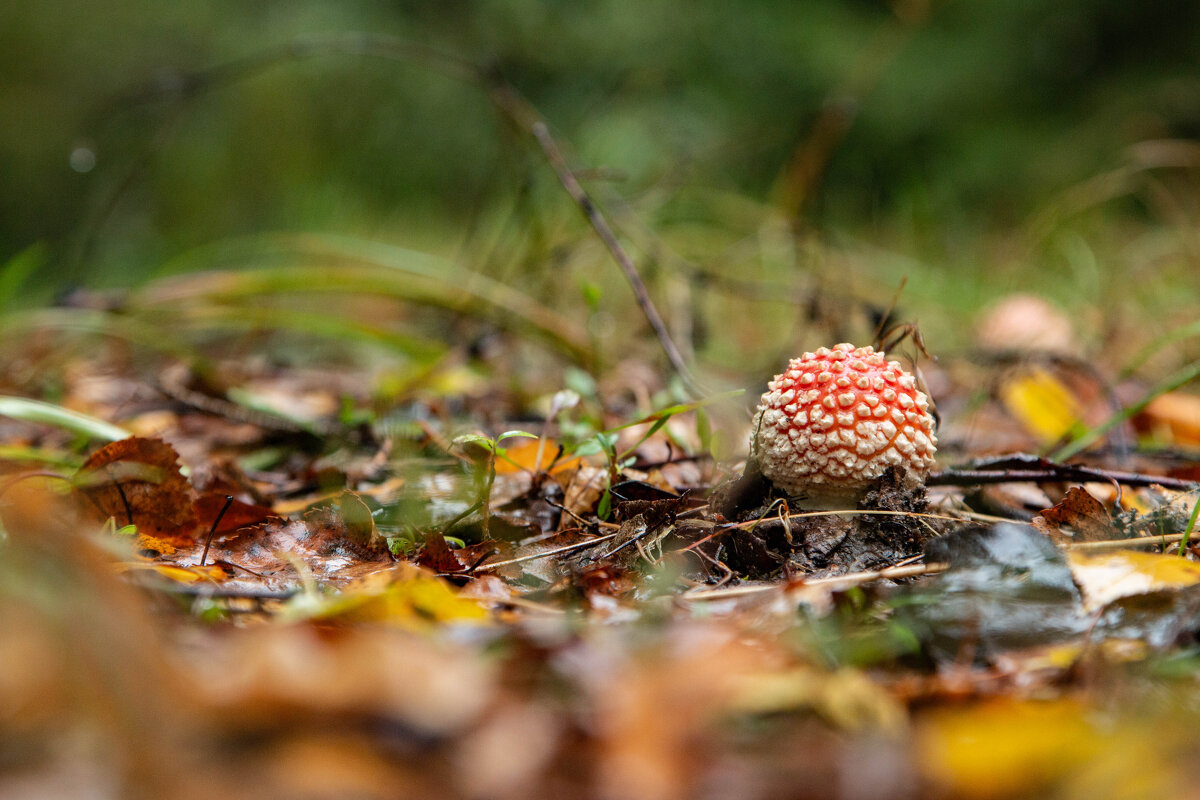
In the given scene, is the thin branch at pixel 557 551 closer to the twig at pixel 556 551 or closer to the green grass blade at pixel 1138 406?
the twig at pixel 556 551

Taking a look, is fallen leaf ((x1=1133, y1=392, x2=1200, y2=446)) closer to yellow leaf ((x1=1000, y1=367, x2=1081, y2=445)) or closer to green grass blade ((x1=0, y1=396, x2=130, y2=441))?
yellow leaf ((x1=1000, y1=367, x2=1081, y2=445))

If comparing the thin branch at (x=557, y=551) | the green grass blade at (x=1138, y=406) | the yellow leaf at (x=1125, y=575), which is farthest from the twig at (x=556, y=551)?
the green grass blade at (x=1138, y=406)

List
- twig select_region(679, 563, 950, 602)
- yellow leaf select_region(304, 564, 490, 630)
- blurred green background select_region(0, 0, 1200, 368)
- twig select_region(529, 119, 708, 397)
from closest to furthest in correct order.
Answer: yellow leaf select_region(304, 564, 490, 630)
twig select_region(679, 563, 950, 602)
twig select_region(529, 119, 708, 397)
blurred green background select_region(0, 0, 1200, 368)

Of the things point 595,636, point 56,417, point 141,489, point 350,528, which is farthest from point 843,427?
point 56,417

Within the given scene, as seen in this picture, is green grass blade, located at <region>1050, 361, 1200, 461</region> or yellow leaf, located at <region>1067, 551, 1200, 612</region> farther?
green grass blade, located at <region>1050, 361, 1200, 461</region>

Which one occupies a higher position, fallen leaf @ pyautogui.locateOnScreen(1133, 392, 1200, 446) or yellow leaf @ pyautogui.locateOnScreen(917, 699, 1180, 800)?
fallen leaf @ pyautogui.locateOnScreen(1133, 392, 1200, 446)

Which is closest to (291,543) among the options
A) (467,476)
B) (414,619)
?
(467,476)

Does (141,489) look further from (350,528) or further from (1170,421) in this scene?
(1170,421)

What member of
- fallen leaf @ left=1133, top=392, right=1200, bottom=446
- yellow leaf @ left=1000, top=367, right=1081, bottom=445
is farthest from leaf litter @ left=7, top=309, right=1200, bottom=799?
fallen leaf @ left=1133, top=392, right=1200, bottom=446
